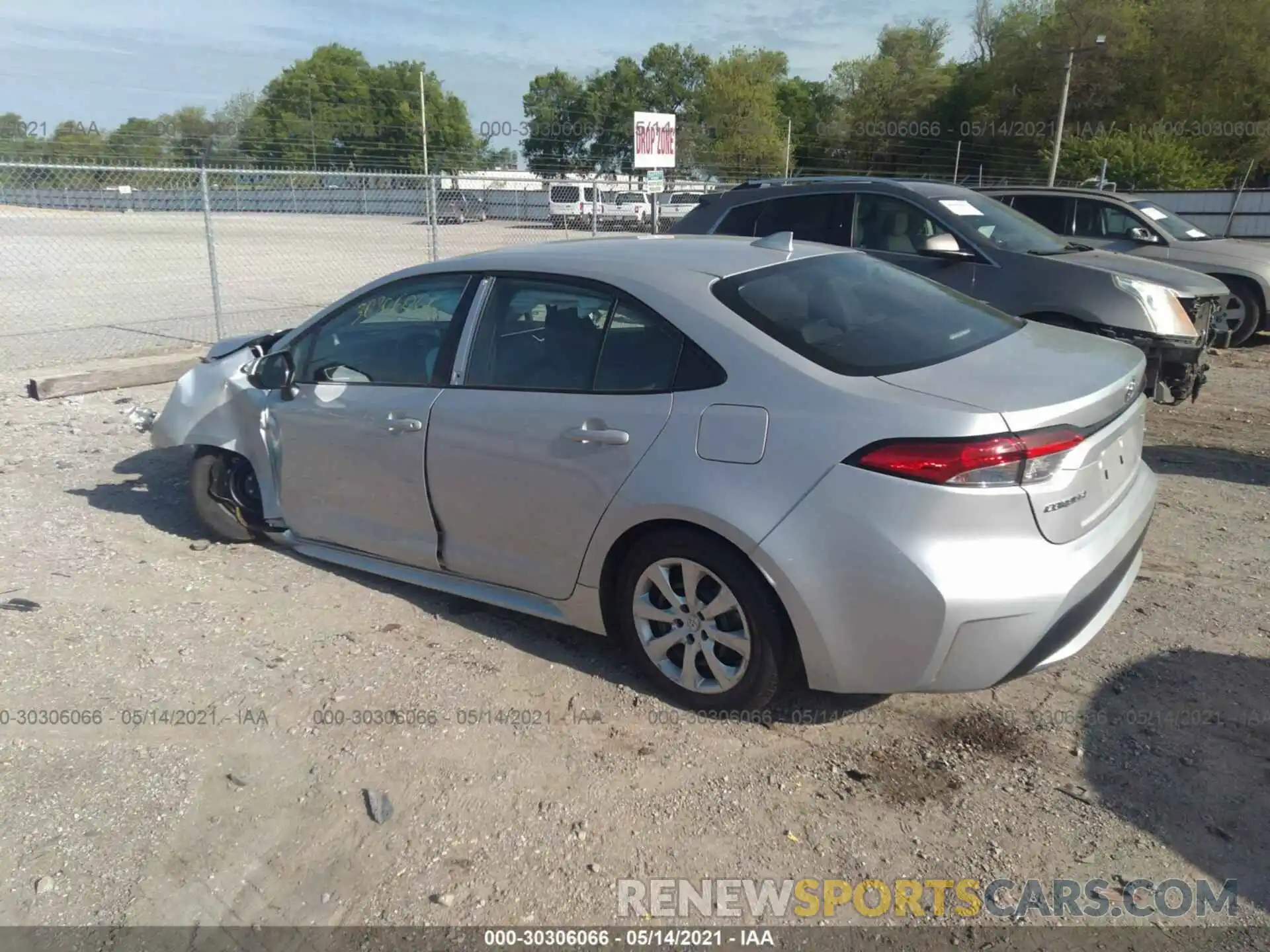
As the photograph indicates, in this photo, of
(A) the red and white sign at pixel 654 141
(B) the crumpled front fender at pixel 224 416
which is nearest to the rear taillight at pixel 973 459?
(B) the crumpled front fender at pixel 224 416

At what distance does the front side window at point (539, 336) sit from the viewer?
11.9 ft

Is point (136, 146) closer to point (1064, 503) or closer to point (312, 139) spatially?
point (312, 139)

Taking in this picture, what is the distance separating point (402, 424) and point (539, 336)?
2.32 ft

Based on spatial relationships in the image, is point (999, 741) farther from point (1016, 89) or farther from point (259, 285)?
point (1016, 89)

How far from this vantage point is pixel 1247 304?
1075 centimetres

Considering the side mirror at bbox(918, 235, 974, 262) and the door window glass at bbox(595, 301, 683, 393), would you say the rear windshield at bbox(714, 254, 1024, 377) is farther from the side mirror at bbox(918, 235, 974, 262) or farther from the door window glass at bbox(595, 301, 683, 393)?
the side mirror at bbox(918, 235, 974, 262)

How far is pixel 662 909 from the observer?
258cm


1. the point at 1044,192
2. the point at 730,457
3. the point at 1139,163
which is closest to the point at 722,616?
the point at 730,457

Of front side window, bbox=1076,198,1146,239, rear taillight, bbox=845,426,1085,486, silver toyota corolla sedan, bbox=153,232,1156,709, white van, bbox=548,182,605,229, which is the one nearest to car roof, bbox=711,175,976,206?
front side window, bbox=1076,198,1146,239

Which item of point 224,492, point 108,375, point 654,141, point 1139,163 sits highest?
point 654,141

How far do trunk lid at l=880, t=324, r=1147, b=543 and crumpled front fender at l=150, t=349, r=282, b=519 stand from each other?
3.09m

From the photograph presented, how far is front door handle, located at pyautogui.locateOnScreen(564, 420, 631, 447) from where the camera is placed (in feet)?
11.0

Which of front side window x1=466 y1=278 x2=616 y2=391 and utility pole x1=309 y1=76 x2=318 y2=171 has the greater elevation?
utility pole x1=309 y1=76 x2=318 y2=171

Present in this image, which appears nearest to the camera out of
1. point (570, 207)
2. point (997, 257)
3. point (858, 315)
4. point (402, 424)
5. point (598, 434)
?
point (598, 434)
